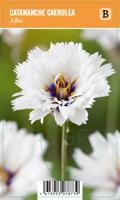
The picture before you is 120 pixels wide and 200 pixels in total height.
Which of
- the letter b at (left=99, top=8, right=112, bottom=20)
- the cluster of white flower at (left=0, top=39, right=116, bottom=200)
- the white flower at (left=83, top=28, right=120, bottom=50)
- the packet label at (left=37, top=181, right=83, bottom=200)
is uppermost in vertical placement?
the letter b at (left=99, top=8, right=112, bottom=20)

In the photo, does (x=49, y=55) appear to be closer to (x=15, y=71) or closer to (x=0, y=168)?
(x=15, y=71)

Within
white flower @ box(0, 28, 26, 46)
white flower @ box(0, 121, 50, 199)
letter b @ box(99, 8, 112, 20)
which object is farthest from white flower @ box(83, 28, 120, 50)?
white flower @ box(0, 121, 50, 199)

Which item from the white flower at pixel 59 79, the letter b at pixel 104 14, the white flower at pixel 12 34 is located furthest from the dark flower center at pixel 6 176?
the letter b at pixel 104 14

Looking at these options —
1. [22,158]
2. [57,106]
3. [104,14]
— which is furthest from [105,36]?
[22,158]

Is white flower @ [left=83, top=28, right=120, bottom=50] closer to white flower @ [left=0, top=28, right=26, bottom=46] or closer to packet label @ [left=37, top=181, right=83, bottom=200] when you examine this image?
white flower @ [left=0, top=28, right=26, bottom=46]

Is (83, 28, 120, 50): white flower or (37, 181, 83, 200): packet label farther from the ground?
(83, 28, 120, 50): white flower

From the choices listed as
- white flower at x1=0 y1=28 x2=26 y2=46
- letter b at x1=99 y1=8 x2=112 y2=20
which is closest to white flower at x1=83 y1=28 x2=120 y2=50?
letter b at x1=99 y1=8 x2=112 y2=20

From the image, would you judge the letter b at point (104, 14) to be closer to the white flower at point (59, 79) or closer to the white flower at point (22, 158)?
the white flower at point (59, 79)

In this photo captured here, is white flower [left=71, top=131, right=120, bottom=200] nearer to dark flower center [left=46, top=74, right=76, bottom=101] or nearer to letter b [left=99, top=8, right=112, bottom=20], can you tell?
dark flower center [left=46, top=74, right=76, bottom=101]
